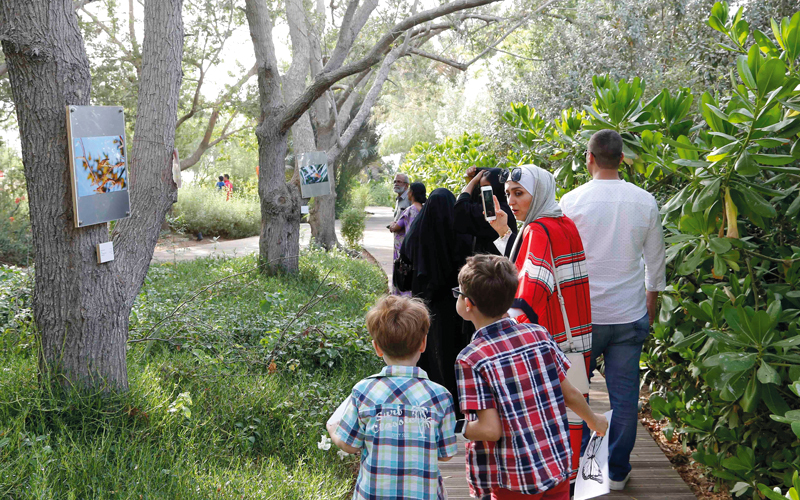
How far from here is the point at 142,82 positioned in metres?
4.28

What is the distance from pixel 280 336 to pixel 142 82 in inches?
91.3

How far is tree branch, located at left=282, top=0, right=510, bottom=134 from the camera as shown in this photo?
7.36 metres

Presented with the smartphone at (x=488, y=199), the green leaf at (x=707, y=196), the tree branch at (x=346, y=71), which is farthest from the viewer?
the tree branch at (x=346, y=71)

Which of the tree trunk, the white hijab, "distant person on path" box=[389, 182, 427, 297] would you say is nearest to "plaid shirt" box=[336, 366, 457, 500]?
the white hijab

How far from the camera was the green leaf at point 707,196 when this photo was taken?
305 centimetres

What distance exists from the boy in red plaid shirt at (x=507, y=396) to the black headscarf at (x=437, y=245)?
2.11 metres

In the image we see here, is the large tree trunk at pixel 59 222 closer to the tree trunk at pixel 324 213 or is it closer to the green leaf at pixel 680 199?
the green leaf at pixel 680 199


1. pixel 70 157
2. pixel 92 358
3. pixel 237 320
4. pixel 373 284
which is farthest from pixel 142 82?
pixel 373 284

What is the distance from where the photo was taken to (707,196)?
3068mm

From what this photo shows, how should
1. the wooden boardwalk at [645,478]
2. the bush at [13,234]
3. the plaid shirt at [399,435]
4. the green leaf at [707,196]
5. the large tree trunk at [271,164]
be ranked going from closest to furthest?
the plaid shirt at [399,435] → the green leaf at [707,196] → the wooden boardwalk at [645,478] → the large tree trunk at [271,164] → the bush at [13,234]

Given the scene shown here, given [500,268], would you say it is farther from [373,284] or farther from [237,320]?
[373,284]

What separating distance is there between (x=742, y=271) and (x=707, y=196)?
1.95ft

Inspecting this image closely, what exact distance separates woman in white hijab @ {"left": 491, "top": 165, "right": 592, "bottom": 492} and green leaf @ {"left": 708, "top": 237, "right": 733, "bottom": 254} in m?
0.71

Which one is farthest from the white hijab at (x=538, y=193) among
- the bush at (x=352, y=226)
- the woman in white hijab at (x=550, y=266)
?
the bush at (x=352, y=226)
